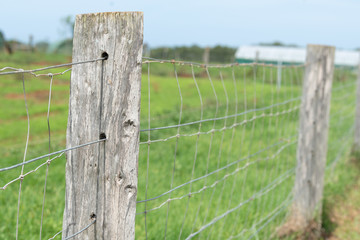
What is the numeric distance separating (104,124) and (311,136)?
9.23 feet

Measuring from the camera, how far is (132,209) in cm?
158

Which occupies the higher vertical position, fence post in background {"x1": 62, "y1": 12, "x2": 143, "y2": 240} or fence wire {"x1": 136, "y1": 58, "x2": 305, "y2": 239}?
fence post in background {"x1": 62, "y1": 12, "x2": 143, "y2": 240}

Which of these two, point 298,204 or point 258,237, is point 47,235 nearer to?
point 258,237

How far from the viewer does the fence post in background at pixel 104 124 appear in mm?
1460

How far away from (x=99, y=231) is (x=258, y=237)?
81.1 inches

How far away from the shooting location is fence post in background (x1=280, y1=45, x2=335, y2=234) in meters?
3.80

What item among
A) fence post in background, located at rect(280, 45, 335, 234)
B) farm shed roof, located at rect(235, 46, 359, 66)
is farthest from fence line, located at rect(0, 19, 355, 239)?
farm shed roof, located at rect(235, 46, 359, 66)

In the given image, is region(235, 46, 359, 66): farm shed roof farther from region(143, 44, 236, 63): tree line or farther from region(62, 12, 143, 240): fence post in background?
region(62, 12, 143, 240): fence post in background

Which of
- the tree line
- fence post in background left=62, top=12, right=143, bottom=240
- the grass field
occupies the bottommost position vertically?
the grass field

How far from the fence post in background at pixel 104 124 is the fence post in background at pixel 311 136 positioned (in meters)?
2.52

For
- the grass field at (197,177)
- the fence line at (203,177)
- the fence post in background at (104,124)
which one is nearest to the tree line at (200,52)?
the grass field at (197,177)

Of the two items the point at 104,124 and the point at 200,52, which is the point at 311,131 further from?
the point at 200,52

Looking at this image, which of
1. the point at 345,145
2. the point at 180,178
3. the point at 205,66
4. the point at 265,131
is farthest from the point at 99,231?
the point at 265,131

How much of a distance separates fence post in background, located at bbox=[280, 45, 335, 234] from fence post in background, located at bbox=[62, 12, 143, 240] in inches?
99.3
